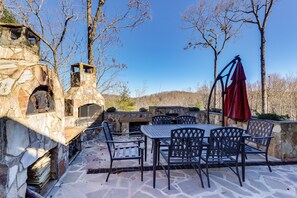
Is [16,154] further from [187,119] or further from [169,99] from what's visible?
[169,99]

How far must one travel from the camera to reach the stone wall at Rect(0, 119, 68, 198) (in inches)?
58.9

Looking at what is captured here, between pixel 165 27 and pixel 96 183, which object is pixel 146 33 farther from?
pixel 96 183

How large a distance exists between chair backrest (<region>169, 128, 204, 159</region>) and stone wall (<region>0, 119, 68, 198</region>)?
1893mm

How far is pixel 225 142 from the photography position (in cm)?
255

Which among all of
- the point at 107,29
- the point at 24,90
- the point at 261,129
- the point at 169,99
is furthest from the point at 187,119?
the point at 169,99

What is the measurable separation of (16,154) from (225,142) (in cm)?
285

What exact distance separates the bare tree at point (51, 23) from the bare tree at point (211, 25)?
21.5ft

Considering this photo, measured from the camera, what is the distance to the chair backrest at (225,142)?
251cm

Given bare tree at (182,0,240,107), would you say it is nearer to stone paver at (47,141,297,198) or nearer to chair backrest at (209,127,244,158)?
stone paver at (47,141,297,198)

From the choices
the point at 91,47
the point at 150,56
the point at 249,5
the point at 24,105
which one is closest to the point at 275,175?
the point at 24,105

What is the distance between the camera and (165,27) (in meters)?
9.05

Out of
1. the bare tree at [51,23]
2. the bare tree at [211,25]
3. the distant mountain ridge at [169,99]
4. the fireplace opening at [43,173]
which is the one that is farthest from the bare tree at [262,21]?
the bare tree at [51,23]

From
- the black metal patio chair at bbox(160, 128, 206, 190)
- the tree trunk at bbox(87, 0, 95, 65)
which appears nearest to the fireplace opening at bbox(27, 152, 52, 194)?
the black metal patio chair at bbox(160, 128, 206, 190)

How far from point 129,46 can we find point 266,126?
27.6ft
